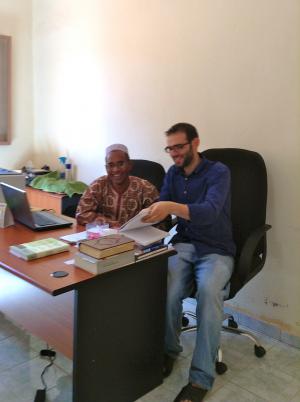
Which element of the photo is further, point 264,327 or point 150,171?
point 150,171

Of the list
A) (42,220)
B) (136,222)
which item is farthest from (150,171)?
(136,222)

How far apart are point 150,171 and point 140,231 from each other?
0.91 m

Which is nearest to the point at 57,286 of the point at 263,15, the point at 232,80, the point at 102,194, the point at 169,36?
the point at 102,194

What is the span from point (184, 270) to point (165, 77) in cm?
139

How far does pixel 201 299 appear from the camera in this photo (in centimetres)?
189

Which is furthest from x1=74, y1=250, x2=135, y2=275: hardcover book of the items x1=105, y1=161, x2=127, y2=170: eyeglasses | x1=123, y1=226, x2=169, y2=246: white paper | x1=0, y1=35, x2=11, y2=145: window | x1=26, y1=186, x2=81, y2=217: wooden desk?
x1=0, y1=35, x2=11, y2=145: window

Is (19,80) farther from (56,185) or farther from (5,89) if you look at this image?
(56,185)

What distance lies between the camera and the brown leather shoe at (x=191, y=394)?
1.79 metres

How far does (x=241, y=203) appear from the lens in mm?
2238

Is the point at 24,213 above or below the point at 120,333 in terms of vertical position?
above

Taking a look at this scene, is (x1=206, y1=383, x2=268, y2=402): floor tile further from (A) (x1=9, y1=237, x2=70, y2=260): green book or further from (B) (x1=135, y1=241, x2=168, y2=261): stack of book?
(A) (x1=9, y1=237, x2=70, y2=260): green book

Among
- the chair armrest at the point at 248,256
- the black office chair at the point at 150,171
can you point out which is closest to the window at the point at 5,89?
the black office chair at the point at 150,171

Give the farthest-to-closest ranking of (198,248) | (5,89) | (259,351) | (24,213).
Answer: (5,89), (259,351), (198,248), (24,213)

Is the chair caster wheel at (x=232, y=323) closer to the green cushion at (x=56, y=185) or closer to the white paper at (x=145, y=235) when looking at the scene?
the white paper at (x=145, y=235)
